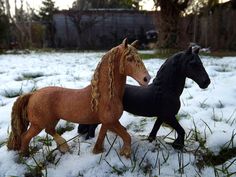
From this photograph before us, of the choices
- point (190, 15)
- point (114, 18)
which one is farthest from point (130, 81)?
point (114, 18)

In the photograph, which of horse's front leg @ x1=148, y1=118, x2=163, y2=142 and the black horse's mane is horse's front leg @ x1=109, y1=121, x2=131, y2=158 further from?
the black horse's mane

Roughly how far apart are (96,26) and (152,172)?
18811 mm

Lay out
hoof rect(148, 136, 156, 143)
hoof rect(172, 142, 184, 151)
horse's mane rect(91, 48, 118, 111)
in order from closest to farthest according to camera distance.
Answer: horse's mane rect(91, 48, 118, 111), hoof rect(172, 142, 184, 151), hoof rect(148, 136, 156, 143)

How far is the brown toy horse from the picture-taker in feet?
5.74

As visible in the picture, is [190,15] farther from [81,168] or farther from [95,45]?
[81,168]

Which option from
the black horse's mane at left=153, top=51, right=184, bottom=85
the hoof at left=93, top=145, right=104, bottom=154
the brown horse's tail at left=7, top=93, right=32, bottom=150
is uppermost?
the black horse's mane at left=153, top=51, right=184, bottom=85

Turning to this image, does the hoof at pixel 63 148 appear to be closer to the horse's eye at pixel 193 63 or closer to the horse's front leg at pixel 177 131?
the horse's front leg at pixel 177 131

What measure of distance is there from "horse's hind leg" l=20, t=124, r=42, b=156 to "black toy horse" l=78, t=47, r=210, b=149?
1.93 feet

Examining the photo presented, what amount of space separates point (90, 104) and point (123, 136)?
0.28m

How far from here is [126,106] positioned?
2.04 m

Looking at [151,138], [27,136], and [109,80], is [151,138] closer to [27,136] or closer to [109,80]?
[109,80]

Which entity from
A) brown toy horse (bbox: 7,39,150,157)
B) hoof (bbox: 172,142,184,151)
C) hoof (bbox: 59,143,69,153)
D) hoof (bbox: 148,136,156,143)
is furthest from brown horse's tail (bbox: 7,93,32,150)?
hoof (bbox: 172,142,184,151)

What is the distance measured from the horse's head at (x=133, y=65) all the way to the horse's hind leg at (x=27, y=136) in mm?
637

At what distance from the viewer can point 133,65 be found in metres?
1.67
